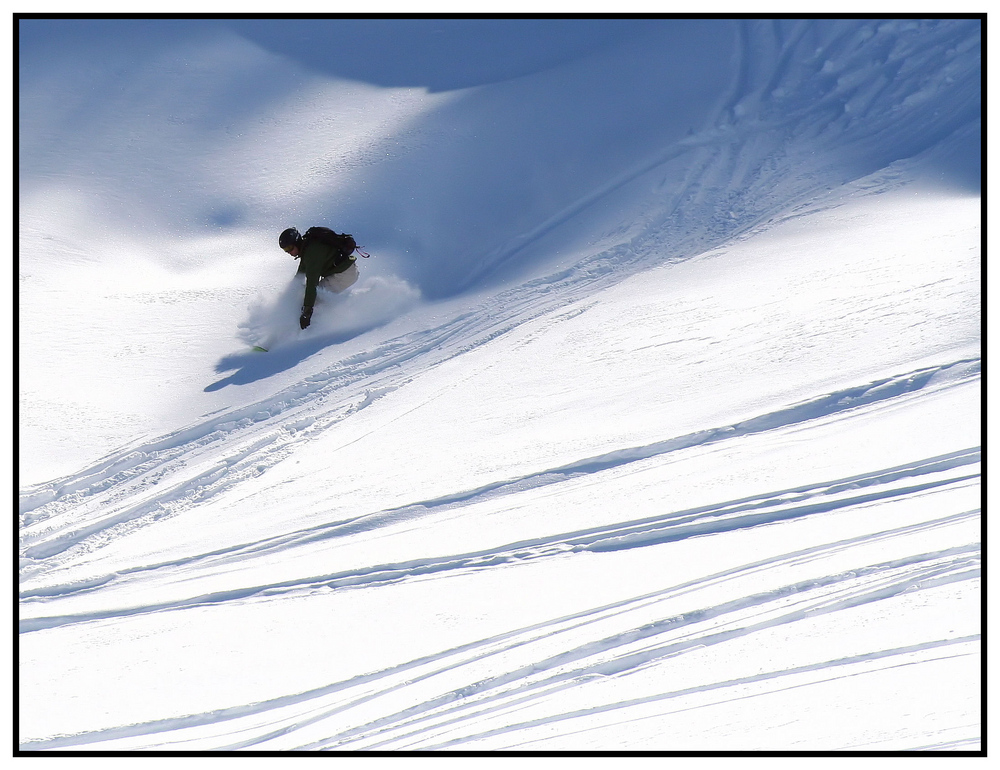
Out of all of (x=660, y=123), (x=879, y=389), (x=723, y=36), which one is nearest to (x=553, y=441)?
(x=879, y=389)

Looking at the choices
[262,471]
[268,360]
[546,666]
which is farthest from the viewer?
[268,360]

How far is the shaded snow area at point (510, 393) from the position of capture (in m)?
3.32

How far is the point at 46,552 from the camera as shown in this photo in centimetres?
397

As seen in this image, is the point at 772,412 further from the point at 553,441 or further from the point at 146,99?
the point at 146,99

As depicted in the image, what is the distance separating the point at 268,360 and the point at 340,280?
0.81 m

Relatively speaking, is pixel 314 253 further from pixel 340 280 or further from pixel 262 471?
pixel 262 471

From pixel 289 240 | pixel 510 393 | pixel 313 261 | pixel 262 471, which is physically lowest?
pixel 262 471

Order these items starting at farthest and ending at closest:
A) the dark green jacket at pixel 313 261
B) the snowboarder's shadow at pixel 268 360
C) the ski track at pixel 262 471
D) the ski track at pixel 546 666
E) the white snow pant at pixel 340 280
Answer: the white snow pant at pixel 340 280
the dark green jacket at pixel 313 261
the snowboarder's shadow at pixel 268 360
the ski track at pixel 262 471
the ski track at pixel 546 666

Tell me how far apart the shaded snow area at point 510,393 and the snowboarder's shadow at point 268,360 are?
0.03 m

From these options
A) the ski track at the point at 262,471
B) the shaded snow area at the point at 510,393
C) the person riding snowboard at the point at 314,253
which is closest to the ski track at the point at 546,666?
the shaded snow area at the point at 510,393

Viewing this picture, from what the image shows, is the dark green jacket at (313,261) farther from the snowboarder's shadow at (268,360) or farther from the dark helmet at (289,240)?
the snowboarder's shadow at (268,360)

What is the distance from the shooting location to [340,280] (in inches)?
220

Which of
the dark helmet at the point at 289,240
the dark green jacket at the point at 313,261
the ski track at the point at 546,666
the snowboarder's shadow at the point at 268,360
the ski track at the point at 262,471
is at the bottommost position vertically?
the ski track at the point at 546,666

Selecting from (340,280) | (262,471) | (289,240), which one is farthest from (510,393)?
(289,240)
